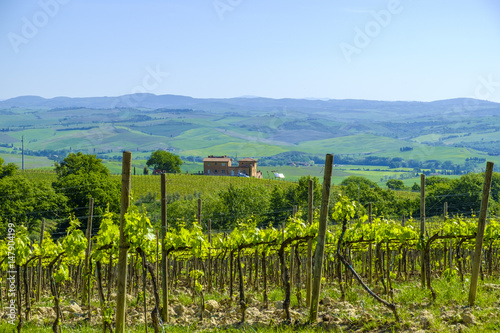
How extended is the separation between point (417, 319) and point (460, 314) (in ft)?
2.44

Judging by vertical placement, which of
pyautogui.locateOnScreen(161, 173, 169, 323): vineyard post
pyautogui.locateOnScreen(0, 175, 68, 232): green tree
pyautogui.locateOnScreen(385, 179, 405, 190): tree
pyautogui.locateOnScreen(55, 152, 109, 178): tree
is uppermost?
pyautogui.locateOnScreen(161, 173, 169, 323): vineyard post

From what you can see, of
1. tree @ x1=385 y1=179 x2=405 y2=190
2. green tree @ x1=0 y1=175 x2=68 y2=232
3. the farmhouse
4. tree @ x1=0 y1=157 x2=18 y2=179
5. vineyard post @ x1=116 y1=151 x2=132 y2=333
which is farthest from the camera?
the farmhouse

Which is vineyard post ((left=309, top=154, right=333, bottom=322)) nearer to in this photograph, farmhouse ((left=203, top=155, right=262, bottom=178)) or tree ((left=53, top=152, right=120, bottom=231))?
tree ((left=53, top=152, right=120, bottom=231))

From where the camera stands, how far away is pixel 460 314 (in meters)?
8.38

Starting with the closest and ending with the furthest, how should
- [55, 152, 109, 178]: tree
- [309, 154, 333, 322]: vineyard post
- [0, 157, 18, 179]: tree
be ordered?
[309, 154, 333, 322]: vineyard post
[0, 157, 18, 179]: tree
[55, 152, 109, 178]: tree

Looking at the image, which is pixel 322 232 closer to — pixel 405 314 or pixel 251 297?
pixel 405 314

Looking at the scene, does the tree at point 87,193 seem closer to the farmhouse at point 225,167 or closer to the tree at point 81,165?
the tree at point 81,165

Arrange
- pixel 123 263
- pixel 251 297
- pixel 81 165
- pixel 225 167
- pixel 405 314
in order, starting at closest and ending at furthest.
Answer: pixel 123 263 < pixel 405 314 < pixel 251 297 < pixel 81 165 < pixel 225 167

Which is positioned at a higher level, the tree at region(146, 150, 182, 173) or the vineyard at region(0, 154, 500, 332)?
the vineyard at region(0, 154, 500, 332)

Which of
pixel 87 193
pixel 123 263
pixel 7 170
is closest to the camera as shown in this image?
pixel 123 263

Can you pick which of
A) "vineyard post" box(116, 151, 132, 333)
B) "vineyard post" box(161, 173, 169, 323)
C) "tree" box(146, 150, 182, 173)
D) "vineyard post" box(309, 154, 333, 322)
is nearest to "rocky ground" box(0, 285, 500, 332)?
"vineyard post" box(161, 173, 169, 323)

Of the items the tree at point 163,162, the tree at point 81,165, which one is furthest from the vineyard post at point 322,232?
the tree at point 163,162

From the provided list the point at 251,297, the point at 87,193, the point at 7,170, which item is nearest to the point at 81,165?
the point at 7,170

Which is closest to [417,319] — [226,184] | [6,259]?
[6,259]
